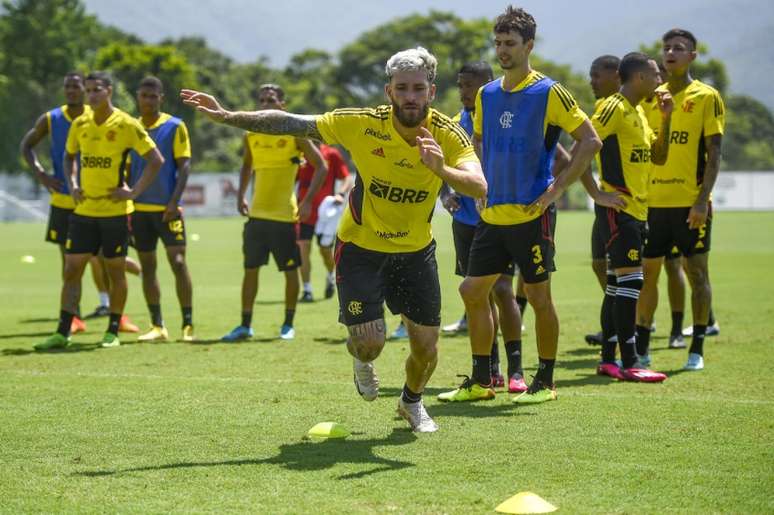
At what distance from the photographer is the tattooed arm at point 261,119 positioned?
289 inches

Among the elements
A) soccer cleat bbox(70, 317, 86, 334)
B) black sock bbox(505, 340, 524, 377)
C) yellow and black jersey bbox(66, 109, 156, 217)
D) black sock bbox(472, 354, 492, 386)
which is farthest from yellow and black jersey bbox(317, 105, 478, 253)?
soccer cleat bbox(70, 317, 86, 334)

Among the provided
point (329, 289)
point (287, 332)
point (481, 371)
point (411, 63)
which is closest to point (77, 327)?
point (287, 332)

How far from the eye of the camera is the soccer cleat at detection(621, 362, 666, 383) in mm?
9859

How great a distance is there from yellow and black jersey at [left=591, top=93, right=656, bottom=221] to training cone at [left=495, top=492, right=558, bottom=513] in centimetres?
484

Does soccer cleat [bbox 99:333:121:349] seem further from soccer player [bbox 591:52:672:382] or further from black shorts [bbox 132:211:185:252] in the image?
soccer player [bbox 591:52:672:382]

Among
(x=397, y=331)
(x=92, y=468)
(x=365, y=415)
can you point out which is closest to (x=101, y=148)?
(x=397, y=331)

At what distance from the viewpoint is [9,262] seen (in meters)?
26.6

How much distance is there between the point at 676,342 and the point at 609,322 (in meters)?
1.99

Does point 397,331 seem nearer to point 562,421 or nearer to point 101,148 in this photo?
point 101,148

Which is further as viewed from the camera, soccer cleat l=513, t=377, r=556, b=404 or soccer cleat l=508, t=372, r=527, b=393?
soccer cleat l=508, t=372, r=527, b=393

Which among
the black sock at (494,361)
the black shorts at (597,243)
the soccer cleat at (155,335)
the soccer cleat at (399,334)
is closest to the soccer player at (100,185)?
the soccer cleat at (155,335)

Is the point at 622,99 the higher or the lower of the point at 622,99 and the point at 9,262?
the higher

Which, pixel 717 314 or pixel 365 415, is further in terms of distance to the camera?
pixel 717 314

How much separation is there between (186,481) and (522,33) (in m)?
4.19
